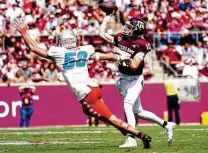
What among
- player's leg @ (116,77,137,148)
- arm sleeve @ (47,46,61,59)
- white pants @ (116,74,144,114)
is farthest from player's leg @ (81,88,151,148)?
white pants @ (116,74,144,114)

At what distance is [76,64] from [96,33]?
13.8m

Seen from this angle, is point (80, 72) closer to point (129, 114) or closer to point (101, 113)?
point (101, 113)

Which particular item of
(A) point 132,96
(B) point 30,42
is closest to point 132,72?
(A) point 132,96

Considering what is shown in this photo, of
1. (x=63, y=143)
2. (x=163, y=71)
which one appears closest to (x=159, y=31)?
(x=163, y=71)

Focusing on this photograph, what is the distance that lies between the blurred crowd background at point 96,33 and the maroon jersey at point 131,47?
10998 millimetres

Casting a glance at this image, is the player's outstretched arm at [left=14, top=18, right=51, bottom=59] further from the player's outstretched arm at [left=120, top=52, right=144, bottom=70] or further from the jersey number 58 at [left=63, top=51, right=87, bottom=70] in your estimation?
the player's outstretched arm at [left=120, top=52, right=144, bottom=70]

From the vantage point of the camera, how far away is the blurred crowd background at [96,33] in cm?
2378

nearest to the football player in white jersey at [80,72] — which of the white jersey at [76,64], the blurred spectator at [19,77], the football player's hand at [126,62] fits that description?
the white jersey at [76,64]

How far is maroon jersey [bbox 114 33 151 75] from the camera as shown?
38.0 feet

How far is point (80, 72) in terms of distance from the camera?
35.9 ft

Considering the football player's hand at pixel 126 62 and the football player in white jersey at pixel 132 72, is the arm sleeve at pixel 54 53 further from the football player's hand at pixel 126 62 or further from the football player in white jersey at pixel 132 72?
the football player in white jersey at pixel 132 72

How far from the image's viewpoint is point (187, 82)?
24.2 metres

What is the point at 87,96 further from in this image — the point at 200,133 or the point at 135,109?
the point at 200,133

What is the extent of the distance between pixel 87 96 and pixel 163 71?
13853 millimetres
